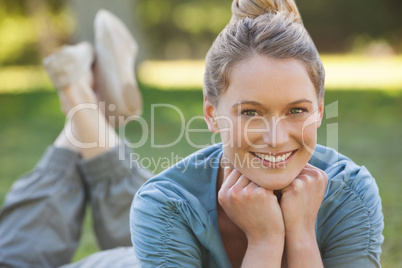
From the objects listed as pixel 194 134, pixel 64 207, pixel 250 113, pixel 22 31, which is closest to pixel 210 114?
pixel 250 113

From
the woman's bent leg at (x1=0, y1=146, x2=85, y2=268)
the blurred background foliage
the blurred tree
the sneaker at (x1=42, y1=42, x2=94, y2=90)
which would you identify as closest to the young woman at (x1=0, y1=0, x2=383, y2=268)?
the woman's bent leg at (x1=0, y1=146, x2=85, y2=268)

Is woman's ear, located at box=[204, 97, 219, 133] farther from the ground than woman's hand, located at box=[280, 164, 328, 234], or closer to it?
farther from the ground

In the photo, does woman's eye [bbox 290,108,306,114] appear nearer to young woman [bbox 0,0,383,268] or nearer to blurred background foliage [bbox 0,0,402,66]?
young woman [bbox 0,0,383,268]

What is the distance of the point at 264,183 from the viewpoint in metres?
2.04

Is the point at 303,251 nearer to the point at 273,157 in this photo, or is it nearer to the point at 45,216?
the point at 273,157

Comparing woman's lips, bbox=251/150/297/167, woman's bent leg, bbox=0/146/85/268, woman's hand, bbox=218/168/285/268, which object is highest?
woman's lips, bbox=251/150/297/167

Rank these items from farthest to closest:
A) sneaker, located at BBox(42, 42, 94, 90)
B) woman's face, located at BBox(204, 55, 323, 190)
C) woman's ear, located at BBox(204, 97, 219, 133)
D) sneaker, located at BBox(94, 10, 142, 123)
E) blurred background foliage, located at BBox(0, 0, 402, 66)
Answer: blurred background foliage, located at BBox(0, 0, 402, 66) → sneaker, located at BBox(94, 10, 142, 123) → sneaker, located at BBox(42, 42, 94, 90) → woman's ear, located at BBox(204, 97, 219, 133) → woman's face, located at BBox(204, 55, 323, 190)

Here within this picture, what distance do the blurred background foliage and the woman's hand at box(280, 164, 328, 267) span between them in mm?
14910

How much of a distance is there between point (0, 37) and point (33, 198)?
18289 millimetres

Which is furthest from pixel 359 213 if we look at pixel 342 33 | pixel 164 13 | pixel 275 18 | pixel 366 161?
pixel 164 13

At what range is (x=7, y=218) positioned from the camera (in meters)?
3.28

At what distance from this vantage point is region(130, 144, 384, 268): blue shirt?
2.05 meters

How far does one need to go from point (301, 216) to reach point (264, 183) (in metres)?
0.17

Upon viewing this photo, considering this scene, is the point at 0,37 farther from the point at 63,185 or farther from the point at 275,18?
the point at 275,18
